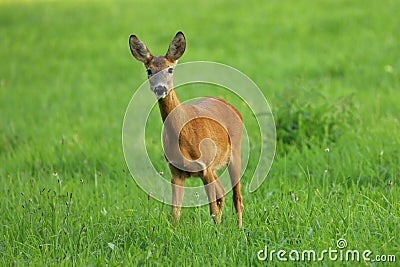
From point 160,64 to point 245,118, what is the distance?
3.69m

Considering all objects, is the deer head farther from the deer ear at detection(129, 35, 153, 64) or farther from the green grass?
the green grass

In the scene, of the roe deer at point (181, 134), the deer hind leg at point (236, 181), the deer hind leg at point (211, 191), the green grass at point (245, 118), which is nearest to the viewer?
the green grass at point (245, 118)

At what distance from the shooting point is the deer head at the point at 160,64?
420 cm

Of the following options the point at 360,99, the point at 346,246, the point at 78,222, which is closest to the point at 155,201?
→ the point at 78,222

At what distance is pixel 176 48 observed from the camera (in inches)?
174

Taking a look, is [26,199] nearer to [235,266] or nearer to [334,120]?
[235,266]

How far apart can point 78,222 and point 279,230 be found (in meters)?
1.46

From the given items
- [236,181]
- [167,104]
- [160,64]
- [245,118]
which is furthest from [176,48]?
[245,118]

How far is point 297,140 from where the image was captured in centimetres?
652

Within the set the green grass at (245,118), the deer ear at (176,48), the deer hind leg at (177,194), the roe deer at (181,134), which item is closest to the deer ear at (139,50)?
the roe deer at (181,134)

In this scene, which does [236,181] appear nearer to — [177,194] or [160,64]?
[177,194]

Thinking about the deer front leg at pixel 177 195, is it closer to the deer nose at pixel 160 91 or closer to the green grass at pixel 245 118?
the green grass at pixel 245 118

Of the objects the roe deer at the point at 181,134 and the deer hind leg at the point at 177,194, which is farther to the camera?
the deer hind leg at the point at 177,194

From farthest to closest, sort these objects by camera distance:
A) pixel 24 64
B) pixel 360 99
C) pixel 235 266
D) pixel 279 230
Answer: pixel 24 64 < pixel 360 99 < pixel 279 230 < pixel 235 266
